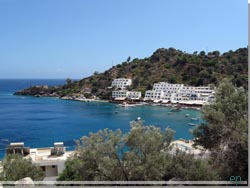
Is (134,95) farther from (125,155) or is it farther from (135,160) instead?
(135,160)

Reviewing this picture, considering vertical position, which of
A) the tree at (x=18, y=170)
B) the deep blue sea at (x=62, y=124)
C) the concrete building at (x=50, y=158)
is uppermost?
the tree at (x=18, y=170)

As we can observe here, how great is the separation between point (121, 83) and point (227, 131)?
119 feet

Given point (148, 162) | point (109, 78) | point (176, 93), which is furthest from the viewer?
point (109, 78)

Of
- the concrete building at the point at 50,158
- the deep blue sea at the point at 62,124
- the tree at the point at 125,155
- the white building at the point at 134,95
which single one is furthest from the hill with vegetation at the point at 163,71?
the tree at the point at 125,155

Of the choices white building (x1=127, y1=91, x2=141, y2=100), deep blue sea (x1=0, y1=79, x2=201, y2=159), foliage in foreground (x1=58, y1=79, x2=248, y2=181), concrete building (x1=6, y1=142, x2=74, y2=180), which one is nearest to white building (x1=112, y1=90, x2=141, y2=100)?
white building (x1=127, y1=91, x2=141, y2=100)

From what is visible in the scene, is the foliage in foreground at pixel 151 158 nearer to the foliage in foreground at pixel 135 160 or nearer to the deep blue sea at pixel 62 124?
the foliage in foreground at pixel 135 160

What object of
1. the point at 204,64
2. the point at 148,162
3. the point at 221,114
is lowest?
the point at 148,162

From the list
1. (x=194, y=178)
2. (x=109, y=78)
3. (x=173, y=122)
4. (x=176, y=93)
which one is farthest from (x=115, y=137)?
(x=109, y=78)

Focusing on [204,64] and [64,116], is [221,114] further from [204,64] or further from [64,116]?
[204,64]

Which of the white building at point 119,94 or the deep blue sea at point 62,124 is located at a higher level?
the white building at point 119,94

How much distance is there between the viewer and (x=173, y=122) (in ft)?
71.8

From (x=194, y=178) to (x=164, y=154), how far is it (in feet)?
1.40

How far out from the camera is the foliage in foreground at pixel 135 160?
3248 millimetres

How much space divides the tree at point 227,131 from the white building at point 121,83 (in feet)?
114
